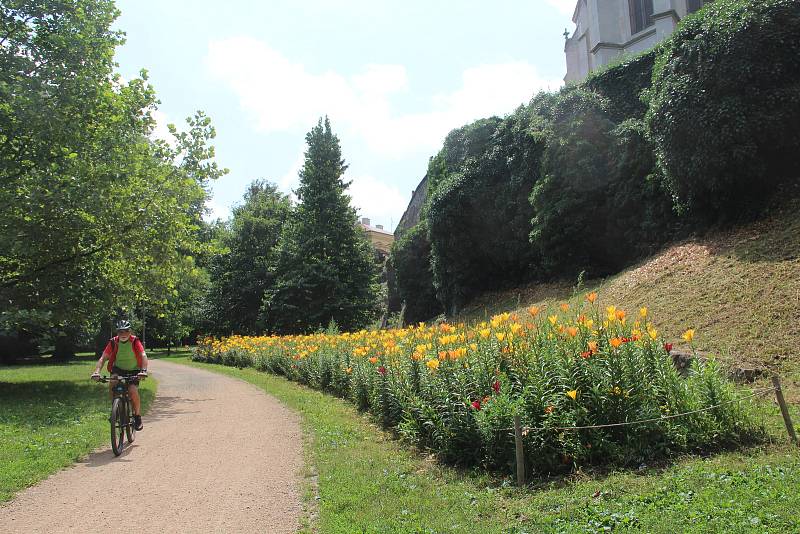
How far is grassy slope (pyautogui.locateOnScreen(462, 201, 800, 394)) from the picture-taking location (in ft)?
25.3

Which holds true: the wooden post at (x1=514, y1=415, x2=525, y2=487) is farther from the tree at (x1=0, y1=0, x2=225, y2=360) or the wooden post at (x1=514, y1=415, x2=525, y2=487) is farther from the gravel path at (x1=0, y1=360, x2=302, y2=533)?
the tree at (x1=0, y1=0, x2=225, y2=360)

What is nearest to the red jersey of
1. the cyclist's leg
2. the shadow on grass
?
the cyclist's leg

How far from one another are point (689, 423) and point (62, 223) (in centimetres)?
1280

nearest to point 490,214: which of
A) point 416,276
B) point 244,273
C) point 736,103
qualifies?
point 416,276

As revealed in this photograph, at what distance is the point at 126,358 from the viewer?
802 centimetres

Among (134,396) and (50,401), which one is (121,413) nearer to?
(134,396)

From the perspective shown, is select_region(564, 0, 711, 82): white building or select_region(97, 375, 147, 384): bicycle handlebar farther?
select_region(564, 0, 711, 82): white building

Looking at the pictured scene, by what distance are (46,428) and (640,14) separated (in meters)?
30.1

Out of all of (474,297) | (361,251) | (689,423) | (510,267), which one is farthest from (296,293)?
(689,423)

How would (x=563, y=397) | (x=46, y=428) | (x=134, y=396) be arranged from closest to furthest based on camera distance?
(x=563, y=397) < (x=134, y=396) < (x=46, y=428)

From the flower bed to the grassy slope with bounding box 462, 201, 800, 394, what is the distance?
Answer: 183cm

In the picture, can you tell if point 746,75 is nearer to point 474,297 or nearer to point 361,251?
point 474,297

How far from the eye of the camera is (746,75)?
11234mm

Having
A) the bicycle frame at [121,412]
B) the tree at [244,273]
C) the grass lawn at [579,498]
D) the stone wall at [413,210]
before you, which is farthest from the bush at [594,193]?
the tree at [244,273]
